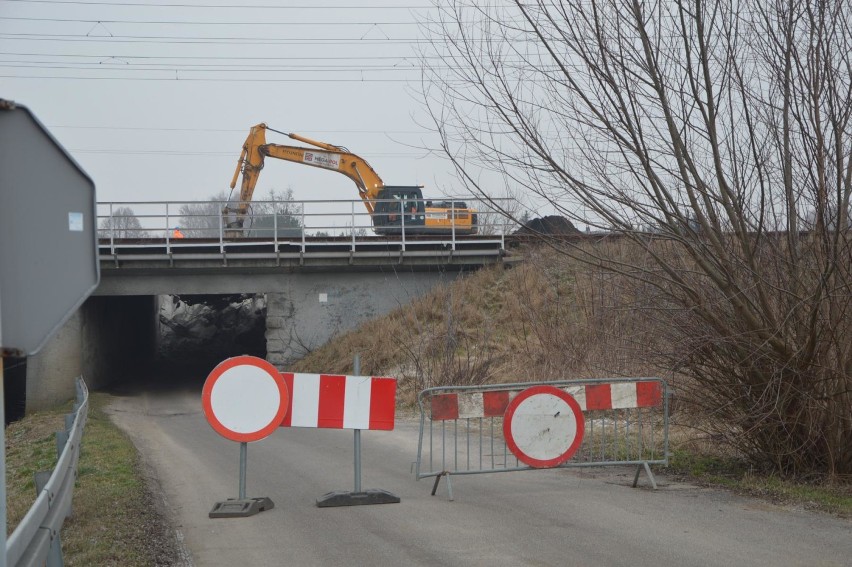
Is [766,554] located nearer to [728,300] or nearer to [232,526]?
[728,300]

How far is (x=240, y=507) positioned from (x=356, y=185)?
24.5 metres

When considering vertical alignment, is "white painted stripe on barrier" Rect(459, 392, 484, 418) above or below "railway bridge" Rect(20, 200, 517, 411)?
below

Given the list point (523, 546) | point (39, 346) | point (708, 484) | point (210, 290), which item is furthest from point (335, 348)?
point (39, 346)

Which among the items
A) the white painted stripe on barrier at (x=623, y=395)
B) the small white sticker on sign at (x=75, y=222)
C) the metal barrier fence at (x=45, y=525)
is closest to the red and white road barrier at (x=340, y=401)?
the metal barrier fence at (x=45, y=525)

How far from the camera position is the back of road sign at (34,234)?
3201 mm

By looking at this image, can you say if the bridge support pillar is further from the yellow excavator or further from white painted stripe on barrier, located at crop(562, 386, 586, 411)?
white painted stripe on barrier, located at crop(562, 386, 586, 411)

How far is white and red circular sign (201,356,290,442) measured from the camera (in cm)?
803

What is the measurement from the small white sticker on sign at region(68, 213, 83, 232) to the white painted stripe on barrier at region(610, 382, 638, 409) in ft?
20.5

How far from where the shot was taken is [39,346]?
3203mm

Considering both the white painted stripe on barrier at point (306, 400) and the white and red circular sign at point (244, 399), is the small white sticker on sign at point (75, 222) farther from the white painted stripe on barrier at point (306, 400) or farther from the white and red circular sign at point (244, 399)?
the white painted stripe on barrier at point (306, 400)

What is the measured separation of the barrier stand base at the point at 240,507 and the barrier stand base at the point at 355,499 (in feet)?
1.67

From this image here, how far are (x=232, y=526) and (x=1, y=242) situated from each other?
4779 mm

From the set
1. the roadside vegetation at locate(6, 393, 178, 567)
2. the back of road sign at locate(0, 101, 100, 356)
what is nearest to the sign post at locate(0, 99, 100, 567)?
the back of road sign at locate(0, 101, 100, 356)

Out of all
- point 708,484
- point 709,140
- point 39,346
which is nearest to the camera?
point 39,346
